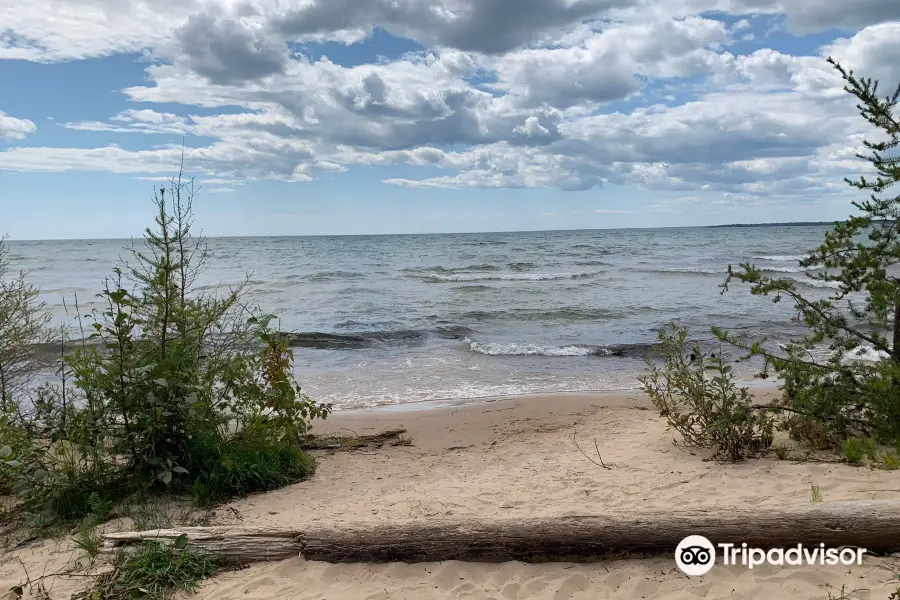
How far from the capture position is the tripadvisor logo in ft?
11.3

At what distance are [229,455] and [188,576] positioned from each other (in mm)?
1770

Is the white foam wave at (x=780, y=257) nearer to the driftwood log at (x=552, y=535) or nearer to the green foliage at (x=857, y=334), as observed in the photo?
the green foliage at (x=857, y=334)

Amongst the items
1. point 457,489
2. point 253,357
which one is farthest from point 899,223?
point 253,357

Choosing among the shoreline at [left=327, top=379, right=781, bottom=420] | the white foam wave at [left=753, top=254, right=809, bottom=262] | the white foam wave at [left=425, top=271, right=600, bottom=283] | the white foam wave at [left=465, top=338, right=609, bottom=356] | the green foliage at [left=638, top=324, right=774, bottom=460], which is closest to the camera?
the green foliage at [left=638, top=324, right=774, bottom=460]

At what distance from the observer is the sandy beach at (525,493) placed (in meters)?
3.44

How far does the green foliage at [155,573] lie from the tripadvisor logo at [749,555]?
113 inches

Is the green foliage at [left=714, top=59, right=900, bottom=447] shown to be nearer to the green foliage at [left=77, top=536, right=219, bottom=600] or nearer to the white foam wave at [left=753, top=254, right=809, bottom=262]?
the green foliage at [left=77, top=536, right=219, bottom=600]

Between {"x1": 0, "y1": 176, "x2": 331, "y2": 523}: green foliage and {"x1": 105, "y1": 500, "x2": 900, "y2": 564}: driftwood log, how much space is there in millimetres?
1089

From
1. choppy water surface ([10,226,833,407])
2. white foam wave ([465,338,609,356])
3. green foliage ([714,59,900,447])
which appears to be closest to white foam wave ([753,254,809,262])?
choppy water surface ([10,226,833,407])

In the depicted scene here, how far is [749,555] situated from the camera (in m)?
3.56

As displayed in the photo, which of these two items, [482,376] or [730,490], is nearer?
[730,490]

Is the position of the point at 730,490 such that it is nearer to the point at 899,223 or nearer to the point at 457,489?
the point at 457,489

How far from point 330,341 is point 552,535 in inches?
467

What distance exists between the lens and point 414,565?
376cm
